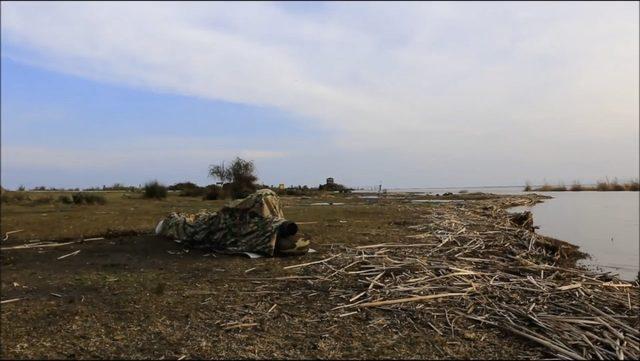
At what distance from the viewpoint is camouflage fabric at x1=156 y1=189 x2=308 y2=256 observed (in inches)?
446

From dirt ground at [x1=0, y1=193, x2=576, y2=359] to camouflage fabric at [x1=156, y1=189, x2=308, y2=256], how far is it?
43 centimetres

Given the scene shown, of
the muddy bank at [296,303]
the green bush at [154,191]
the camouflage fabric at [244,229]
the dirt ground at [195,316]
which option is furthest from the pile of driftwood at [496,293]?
the green bush at [154,191]

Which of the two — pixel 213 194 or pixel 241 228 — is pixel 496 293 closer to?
pixel 241 228

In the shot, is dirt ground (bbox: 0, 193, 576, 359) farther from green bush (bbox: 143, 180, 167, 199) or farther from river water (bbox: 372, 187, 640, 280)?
green bush (bbox: 143, 180, 167, 199)

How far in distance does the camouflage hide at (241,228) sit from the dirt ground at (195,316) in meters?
0.52

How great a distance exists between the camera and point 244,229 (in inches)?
463

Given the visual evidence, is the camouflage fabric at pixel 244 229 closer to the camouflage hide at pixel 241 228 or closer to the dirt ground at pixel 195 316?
the camouflage hide at pixel 241 228

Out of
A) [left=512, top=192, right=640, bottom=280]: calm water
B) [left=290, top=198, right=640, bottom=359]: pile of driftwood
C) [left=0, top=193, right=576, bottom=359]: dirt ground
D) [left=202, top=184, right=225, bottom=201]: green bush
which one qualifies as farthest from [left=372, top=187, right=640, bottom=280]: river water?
[left=202, top=184, right=225, bottom=201]: green bush

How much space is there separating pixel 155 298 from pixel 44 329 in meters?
1.73

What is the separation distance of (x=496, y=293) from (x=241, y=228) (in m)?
5.93

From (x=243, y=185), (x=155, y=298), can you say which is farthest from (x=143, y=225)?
(x=243, y=185)

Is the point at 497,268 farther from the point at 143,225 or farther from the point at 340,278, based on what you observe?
the point at 143,225

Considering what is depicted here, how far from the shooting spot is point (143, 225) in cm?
1591

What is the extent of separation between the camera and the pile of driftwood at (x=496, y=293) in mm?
6609
